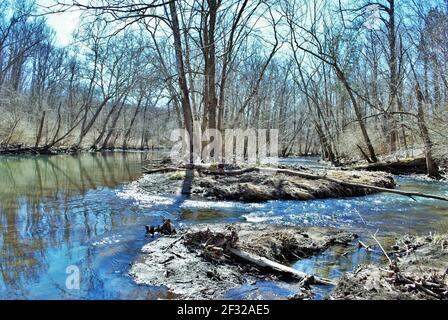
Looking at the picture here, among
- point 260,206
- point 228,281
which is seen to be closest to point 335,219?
point 260,206

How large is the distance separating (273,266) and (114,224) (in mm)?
3858

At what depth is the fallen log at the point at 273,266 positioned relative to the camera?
13.6 ft

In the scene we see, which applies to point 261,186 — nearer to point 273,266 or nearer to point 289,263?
point 289,263

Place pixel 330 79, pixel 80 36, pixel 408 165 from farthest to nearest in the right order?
pixel 330 79
pixel 408 165
pixel 80 36

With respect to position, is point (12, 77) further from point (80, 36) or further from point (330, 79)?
point (80, 36)

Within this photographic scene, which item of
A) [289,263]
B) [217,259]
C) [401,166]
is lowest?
[289,263]

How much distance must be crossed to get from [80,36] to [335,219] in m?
6.12

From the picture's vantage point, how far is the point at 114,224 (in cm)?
725

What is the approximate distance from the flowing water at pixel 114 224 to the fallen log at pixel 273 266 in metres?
0.18

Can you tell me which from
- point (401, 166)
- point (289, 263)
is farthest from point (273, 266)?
point (401, 166)

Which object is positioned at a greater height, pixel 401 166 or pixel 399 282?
pixel 401 166

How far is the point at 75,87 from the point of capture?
42.1 m

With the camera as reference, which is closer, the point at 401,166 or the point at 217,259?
the point at 217,259

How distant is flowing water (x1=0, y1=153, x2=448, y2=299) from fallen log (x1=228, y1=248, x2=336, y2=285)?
0.60 feet
